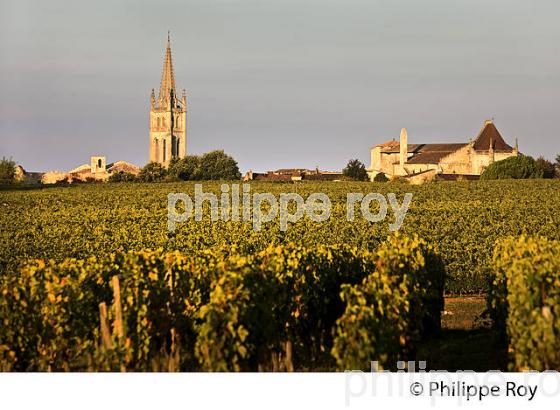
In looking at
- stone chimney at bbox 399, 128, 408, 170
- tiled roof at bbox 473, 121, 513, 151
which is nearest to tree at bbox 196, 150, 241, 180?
stone chimney at bbox 399, 128, 408, 170

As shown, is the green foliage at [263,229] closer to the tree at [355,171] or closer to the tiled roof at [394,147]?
the tree at [355,171]

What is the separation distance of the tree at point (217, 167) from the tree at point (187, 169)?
462 mm

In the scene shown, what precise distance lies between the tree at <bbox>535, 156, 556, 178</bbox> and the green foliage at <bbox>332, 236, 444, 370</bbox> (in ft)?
208

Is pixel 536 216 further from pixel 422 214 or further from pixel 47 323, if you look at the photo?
pixel 47 323

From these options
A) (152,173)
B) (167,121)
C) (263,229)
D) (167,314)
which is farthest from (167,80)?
(167,314)

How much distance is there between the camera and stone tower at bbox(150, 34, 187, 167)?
164m

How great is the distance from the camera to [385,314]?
12.6 meters

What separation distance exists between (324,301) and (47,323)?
491cm

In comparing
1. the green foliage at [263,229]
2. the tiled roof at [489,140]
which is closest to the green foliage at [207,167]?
the tiled roof at [489,140]

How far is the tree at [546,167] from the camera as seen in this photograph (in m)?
78.9

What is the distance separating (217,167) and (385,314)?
76.1 metres

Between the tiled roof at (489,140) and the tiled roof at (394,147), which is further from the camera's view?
the tiled roof at (394,147)

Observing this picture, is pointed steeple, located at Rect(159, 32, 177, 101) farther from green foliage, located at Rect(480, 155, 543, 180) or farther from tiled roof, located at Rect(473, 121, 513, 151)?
green foliage, located at Rect(480, 155, 543, 180)

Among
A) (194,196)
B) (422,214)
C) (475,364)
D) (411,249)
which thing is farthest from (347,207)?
(475,364)
